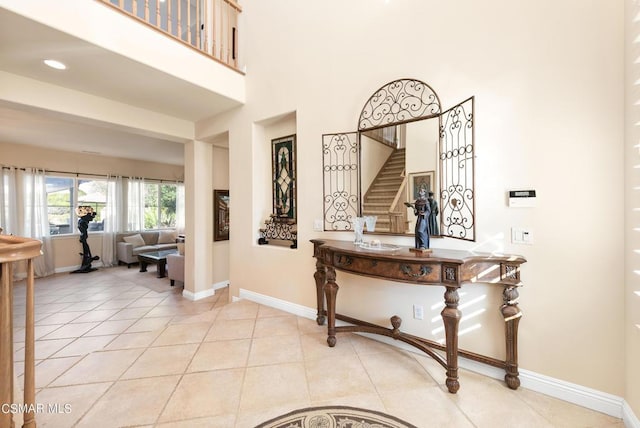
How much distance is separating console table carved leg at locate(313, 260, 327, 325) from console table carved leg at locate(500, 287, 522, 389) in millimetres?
1406

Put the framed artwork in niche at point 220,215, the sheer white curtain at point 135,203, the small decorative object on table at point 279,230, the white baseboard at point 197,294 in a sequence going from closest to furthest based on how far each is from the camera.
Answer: the small decorative object on table at point 279,230, the white baseboard at point 197,294, the framed artwork in niche at point 220,215, the sheer white curtain at point 135,203

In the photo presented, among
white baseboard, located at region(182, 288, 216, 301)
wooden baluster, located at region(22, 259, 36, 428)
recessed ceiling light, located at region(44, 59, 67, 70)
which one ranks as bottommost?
white baseboard, located at region(182, 288, 216, 301)

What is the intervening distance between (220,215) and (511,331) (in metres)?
4.06

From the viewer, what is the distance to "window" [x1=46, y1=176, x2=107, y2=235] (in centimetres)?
596

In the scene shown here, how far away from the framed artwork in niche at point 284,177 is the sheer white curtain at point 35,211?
5750 millimetres

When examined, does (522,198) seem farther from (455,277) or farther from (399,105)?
(399,105)

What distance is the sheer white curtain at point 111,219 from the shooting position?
6.57m

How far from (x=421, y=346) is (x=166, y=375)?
1.81 meters

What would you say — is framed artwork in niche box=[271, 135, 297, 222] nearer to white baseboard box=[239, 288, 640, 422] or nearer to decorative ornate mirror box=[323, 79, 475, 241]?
decorative ornate mirror box=[323, 79, 475, 241]

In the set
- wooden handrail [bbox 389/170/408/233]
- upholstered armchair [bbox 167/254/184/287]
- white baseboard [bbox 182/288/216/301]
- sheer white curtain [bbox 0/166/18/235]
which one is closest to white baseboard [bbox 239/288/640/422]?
wooden handrail [bbox 389/170/408/233]

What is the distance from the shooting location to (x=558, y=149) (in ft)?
5.27

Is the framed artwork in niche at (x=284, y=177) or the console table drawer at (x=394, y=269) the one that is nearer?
the console table drawer at (x=394, y=269)

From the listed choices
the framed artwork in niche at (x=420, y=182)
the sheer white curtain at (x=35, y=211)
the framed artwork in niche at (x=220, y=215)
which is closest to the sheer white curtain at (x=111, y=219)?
the sheer white curtain at (x=35, y=211)

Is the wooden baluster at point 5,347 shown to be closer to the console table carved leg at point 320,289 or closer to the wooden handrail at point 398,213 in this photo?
the console table carved leg at point 320,289
